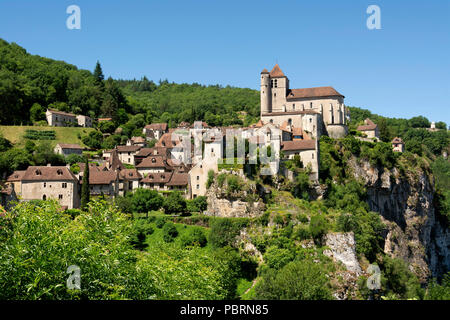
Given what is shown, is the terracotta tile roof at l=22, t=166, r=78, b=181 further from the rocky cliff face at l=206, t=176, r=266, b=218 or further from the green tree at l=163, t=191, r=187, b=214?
the rocky cliff face at l=206, t=176, r=266, b=218

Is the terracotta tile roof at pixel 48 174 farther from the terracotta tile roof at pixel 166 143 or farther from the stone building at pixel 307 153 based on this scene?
the stone building at pixel 307 153

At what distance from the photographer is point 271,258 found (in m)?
46.1

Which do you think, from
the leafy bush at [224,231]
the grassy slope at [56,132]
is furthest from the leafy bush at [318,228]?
the grassy slope at [56,132]

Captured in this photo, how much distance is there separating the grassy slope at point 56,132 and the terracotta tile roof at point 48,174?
24332 mm

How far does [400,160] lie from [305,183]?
97.7ft

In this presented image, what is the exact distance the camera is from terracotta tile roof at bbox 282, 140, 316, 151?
61.5m

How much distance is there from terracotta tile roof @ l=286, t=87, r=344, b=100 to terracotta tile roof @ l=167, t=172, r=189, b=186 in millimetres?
30708

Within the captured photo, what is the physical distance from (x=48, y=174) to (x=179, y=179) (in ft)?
59.9

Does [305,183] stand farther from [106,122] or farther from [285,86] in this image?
[106,122]

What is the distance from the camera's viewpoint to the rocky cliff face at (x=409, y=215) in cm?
6938

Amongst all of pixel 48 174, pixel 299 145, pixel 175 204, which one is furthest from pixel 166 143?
pixel 299 145

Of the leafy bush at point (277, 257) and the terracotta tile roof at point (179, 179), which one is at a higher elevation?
the terracotta tile roof at point (179, 179)
